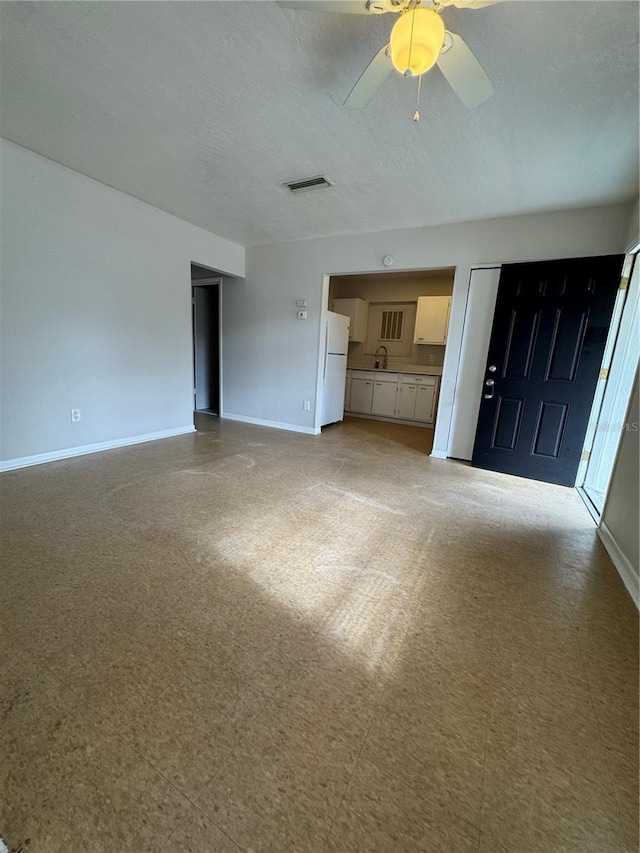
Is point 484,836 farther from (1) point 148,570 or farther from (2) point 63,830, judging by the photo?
(1) point 148,570

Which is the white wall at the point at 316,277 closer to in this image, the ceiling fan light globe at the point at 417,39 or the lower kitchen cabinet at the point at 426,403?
the lower kitchen cabinet at the point at 426,403

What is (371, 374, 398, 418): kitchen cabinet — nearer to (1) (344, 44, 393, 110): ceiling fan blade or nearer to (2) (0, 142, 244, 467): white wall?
(2) (0, 142, 244, 467): white wall

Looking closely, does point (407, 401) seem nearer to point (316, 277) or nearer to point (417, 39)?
point (316, 277)

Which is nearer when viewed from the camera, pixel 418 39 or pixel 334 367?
pixel 418 39

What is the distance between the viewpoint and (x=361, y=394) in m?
6.31

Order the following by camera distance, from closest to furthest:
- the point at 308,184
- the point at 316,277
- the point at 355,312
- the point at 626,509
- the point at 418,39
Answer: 1. the point at 418,39
2. the point at 626,509
3. the point at 308,184
4. the point at 316,277
5. the point at 355,312

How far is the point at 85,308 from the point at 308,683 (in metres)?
3.71

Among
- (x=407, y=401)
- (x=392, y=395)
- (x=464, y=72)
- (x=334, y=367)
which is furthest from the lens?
(x=392, y=395)

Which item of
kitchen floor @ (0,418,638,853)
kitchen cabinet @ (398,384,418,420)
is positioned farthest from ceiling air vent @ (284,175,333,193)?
kitchen cabinet @ (398,384,418,420)

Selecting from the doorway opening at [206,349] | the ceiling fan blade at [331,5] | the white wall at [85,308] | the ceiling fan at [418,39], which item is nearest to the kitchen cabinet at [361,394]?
the doorway opening at [206,349]

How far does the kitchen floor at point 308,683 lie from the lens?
0.87m

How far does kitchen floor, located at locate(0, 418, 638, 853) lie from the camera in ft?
2.85

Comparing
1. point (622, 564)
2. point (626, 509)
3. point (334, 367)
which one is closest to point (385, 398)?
point (334, 367)

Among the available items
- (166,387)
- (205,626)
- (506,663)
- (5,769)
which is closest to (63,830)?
(5,769)
